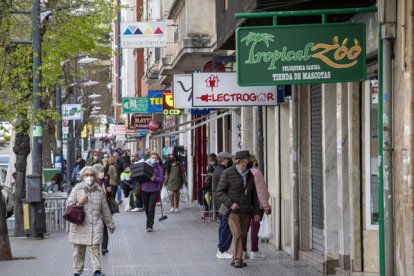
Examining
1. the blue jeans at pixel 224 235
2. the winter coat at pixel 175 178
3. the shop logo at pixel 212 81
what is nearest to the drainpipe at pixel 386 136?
the blue jeans at pixel 224 235

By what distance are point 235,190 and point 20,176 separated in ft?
31.5

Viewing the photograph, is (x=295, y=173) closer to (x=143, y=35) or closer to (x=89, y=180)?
(x=89, y=180)

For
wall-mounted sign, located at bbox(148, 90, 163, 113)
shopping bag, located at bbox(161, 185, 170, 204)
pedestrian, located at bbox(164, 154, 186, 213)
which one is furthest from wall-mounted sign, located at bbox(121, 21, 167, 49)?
wall-mounted sign, located at bbox(148, 90, 163, 113)

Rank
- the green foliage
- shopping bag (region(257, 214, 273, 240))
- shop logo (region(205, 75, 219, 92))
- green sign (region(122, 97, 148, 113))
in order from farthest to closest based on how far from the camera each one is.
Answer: green sign (region(122, 97, 148, 113)) < the green foliage < shop logo (region(205, 75, 219, 92)) < shopping bag (region(257, 214, 273, 240))

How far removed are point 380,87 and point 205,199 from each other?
55.3 ft

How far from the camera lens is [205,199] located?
2734 centimetres

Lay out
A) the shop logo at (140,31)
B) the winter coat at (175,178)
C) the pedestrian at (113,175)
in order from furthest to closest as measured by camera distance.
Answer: the pedestrian at (113,175) → the winter coat at (175,178) → the shop logo at (140,31)

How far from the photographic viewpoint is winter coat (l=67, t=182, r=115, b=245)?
573 inches

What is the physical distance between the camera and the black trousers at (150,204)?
77.9 feet

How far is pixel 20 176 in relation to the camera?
81.0 feet

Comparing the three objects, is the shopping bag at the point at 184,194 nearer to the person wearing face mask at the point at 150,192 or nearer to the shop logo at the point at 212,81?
the person wearing face mask at the point at 150,192

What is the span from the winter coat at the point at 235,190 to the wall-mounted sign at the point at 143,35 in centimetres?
Result: 1145

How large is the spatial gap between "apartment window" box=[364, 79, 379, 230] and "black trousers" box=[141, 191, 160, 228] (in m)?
10.5

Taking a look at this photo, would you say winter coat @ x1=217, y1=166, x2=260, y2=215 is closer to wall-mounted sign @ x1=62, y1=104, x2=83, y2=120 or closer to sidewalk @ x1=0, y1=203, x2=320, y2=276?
sidewalk @ x1=0, y1=203, x2=320, y2=276
